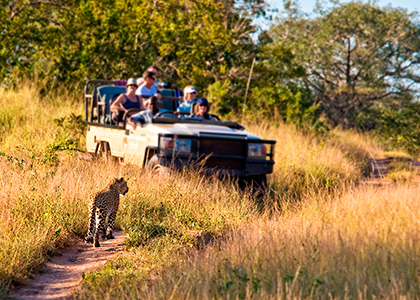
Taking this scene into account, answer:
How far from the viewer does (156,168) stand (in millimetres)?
7594

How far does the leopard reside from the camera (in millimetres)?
5574

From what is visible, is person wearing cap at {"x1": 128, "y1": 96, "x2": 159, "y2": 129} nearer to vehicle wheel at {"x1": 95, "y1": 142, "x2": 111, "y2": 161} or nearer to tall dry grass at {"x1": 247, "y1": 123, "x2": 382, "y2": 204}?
vehicle wheel at {"x1": 95, "y1": 142, "x2": 111, "y2": 161}

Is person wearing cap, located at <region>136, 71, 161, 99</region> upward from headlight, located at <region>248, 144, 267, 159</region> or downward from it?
upward

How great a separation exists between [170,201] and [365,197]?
2291mm

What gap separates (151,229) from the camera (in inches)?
230

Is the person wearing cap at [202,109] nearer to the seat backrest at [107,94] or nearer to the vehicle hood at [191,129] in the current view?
the vehicle hood at [191,129]

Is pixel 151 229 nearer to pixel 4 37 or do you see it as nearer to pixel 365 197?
pixel 365 197

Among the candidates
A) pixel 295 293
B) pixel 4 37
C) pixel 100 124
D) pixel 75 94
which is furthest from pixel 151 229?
pixel 4 37

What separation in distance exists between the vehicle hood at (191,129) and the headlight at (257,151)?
0.35 feet

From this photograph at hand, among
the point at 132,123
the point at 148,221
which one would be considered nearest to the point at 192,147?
the point at 132,123

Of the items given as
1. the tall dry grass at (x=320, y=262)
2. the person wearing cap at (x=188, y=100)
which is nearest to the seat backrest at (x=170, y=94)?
the person wearing cap at (x=188, y=100)

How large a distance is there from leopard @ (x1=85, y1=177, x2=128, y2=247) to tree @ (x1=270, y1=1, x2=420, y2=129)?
852 inches

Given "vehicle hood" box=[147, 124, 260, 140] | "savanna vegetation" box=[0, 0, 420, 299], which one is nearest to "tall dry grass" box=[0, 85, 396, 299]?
"savanna vegetation" box=[0, 0, 420, 299]

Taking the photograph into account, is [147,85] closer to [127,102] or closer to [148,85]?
[148,85]
